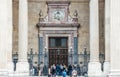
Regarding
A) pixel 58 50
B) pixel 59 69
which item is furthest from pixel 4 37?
pixel 58 50

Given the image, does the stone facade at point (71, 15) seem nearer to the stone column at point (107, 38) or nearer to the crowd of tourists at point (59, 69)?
the crowd of tourists at point (59, 69)

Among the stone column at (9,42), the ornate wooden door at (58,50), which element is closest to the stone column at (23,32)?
the stone column at (9,42)

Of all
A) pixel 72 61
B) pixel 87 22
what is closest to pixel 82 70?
Answer: pixel 72 61

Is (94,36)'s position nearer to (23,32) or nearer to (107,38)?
(107,38)

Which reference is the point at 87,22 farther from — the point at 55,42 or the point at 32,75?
the point at 32,75

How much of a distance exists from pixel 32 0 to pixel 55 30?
3738 mm
